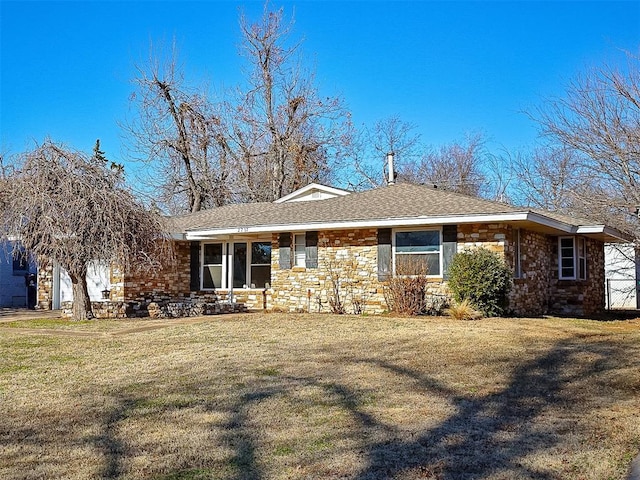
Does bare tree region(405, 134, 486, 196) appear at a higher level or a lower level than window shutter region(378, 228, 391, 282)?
higher

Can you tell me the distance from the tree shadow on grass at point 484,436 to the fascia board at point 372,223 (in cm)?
612

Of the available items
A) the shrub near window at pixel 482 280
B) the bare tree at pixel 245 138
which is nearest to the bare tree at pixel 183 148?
the bare tree at pixel 245 138

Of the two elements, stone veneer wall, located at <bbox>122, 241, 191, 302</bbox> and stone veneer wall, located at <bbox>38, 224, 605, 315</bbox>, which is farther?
stone veneer wall, located at <bbox>122, 241, 191, 302</bbox>

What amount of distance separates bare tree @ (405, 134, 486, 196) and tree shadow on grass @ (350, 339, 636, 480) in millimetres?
30301

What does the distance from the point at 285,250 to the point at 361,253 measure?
2.28 m

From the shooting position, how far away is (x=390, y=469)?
15.1 feet

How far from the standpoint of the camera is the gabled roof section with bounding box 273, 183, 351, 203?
22406 millimetres

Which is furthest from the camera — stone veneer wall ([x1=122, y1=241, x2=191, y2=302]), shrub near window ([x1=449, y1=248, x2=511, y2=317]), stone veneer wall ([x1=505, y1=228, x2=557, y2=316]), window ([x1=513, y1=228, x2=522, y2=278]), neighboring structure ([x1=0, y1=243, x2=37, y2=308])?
neighboring structure ([x1=0, y1=243, x2=37, y2=308])

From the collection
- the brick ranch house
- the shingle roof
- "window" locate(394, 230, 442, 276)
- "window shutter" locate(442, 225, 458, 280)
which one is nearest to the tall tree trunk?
the brick ranch house

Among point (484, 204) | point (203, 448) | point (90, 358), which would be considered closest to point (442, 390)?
point (203, 448)

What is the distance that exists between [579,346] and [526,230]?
22.1ft

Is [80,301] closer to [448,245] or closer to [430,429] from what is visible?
[448,245]

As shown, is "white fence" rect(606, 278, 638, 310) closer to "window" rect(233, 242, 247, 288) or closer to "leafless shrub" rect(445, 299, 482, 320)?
"leafless shrub" rect(445, 299, 482, 320)

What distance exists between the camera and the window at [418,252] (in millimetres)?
15211
